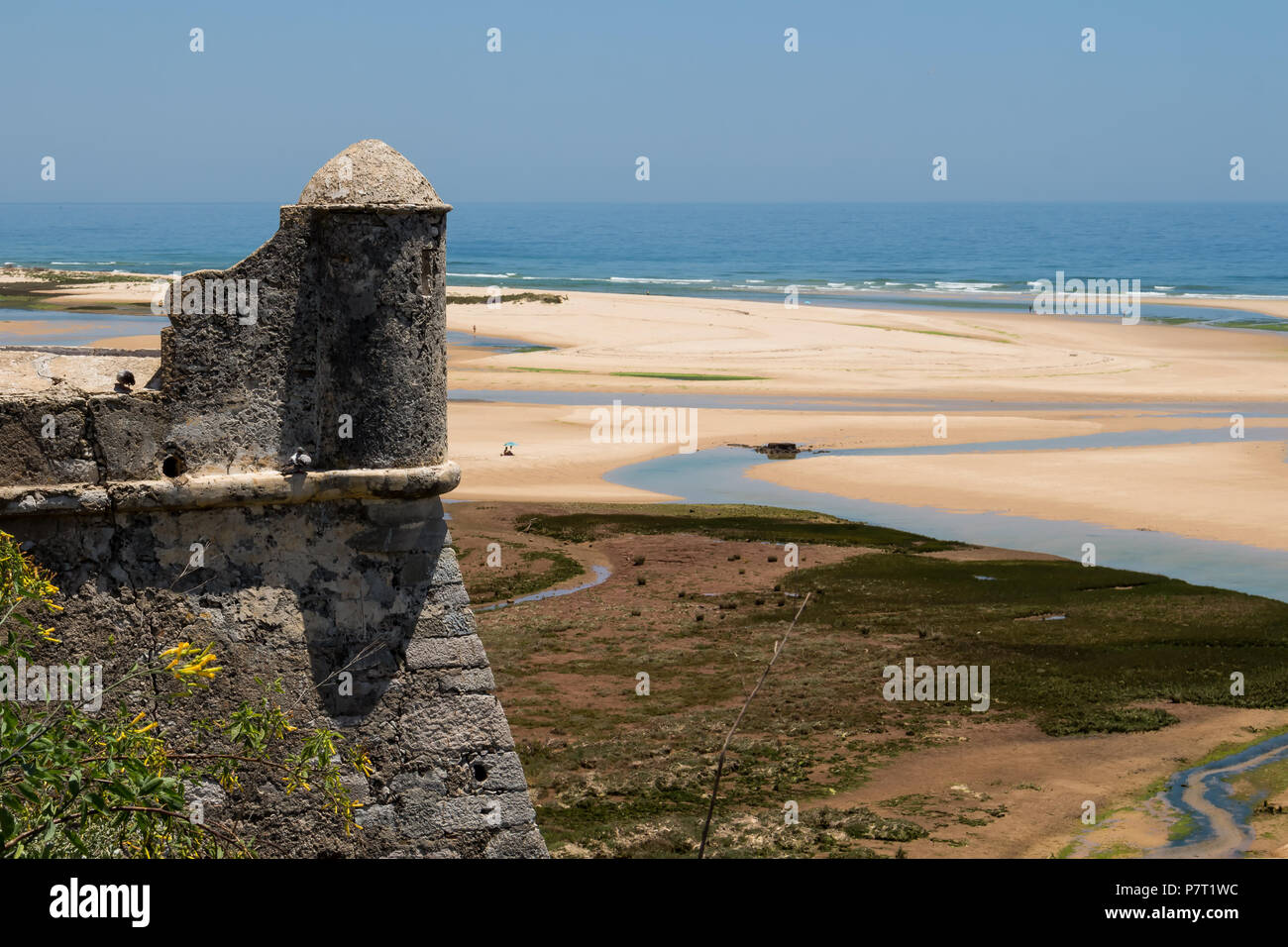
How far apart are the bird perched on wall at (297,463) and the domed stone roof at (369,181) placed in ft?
4.67

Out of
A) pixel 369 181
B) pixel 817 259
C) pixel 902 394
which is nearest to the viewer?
pixel 369 181

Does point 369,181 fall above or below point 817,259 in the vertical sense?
below

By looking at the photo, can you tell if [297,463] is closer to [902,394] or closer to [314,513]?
[314,513]

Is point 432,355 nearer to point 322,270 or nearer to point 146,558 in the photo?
point 322,270

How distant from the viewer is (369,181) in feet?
26.4

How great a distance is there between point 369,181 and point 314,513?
1.92 m

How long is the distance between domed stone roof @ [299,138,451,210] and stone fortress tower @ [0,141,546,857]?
0.01 meters

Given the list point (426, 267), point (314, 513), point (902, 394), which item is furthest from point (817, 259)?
point (314, 513)

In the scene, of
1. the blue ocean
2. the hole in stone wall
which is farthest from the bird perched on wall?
the blue ocean

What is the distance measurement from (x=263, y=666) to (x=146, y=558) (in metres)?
0.88

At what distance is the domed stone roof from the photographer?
8.02m

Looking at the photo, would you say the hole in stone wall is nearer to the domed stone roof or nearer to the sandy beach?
the domed stone roof

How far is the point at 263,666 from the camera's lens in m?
7.95
